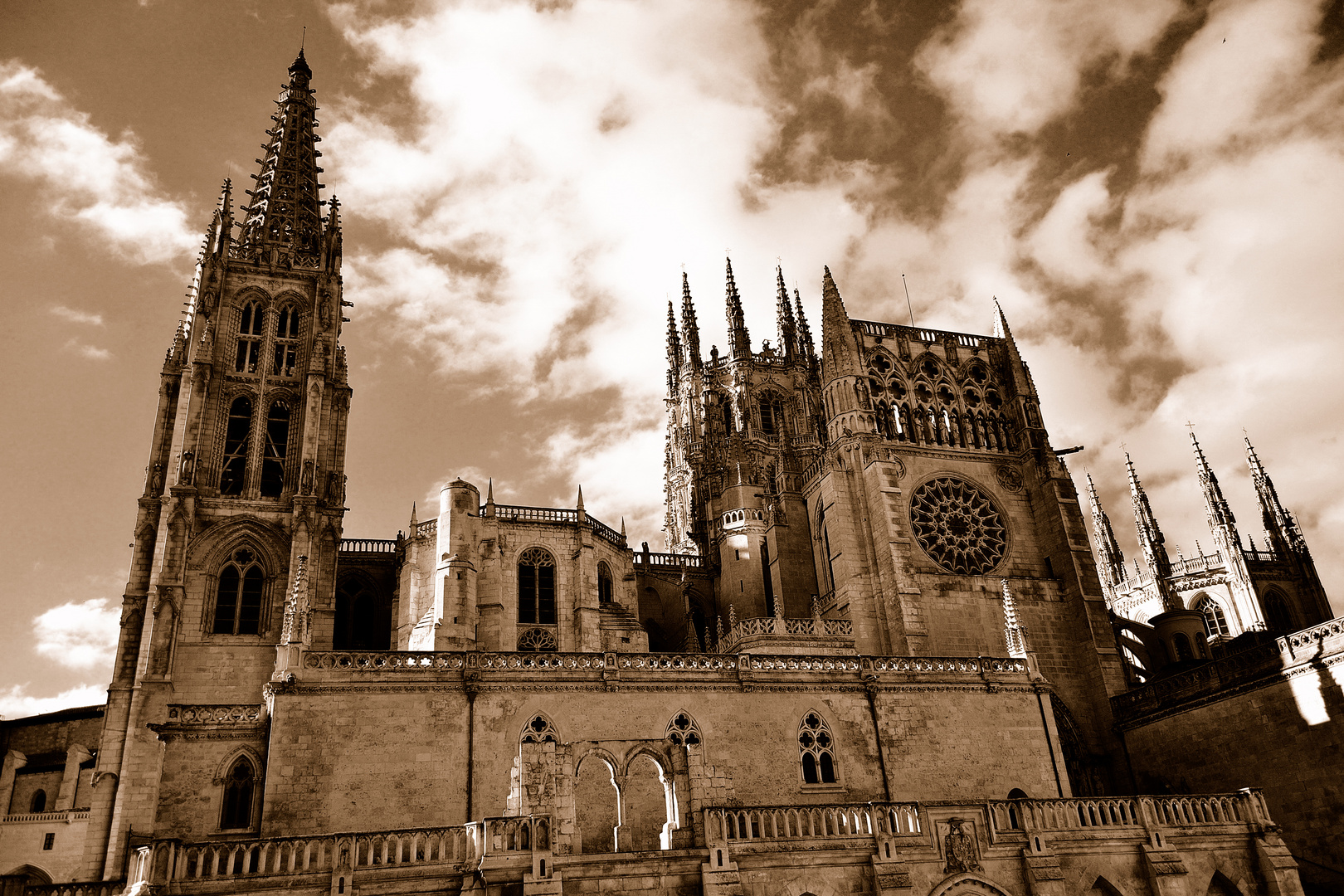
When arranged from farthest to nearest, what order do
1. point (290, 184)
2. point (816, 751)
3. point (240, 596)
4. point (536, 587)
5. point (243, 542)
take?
1. point (290, 184)
2. point (536, 587)
3. point (243, 542)
4. point (240, 596)
5. point (816, 751)

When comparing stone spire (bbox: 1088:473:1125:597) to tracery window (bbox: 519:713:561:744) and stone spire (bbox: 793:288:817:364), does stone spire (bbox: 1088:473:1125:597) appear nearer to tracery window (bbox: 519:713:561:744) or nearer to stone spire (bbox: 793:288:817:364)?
stone spire (bbox: 793:288:817:364)

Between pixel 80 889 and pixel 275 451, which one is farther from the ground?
pixel 275 451

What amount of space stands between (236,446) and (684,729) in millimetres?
23821

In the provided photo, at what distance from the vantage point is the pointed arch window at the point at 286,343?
41.4 meters

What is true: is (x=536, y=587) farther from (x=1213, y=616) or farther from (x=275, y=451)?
(x=1213, y=616)

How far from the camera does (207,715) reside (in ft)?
78.7

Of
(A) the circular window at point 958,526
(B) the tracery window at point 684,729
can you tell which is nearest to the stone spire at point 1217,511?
(A) the circular window at point 958,526

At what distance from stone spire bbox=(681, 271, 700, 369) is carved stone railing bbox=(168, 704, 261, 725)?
128 feet

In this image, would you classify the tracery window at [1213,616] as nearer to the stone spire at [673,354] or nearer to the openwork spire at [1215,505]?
the openwork spire at [1215,505]

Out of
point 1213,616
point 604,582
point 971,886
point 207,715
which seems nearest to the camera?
point 971,886

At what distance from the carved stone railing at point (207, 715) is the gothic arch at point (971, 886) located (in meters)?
16.5

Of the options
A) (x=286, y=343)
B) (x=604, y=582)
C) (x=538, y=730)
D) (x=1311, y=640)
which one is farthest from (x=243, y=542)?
(x=1311, y=640)

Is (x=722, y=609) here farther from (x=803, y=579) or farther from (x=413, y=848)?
(x=413, y=848)

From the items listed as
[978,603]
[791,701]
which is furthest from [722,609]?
[791,701]
